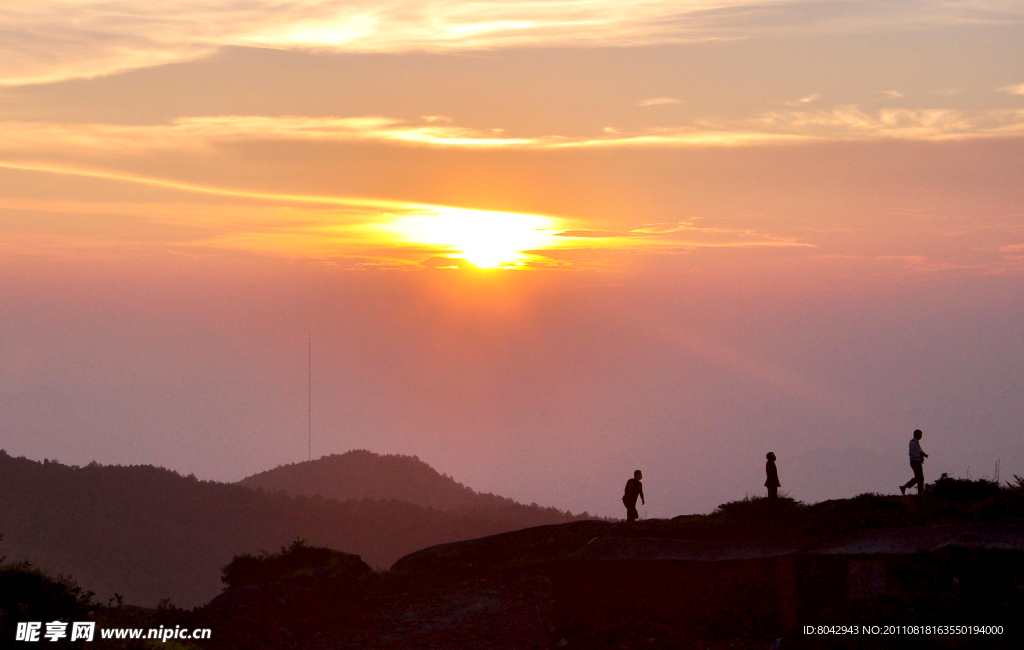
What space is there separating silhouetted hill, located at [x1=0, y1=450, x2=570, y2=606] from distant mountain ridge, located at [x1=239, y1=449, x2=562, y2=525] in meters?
32.5

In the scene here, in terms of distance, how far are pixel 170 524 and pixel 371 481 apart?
5661 cm

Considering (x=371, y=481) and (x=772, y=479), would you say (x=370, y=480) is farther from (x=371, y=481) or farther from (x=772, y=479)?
(x=772, y=479)

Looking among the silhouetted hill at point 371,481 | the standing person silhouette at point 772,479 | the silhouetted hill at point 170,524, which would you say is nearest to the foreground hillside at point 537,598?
the standing person silhouette at point 772,479

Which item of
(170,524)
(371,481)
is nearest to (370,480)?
(371,481)

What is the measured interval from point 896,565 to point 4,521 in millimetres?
117359

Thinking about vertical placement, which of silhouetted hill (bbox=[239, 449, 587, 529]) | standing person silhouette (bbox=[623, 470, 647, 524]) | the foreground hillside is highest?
silhouetted hill (bbox=[239, 449, 587, 529])

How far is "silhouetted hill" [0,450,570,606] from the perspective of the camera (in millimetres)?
111625

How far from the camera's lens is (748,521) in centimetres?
2978

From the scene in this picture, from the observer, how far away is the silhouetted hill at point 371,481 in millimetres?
175000

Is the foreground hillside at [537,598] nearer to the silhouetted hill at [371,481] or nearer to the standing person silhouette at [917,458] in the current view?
the standing person silhouette at [917,458]

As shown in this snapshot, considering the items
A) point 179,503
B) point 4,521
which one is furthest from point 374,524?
point 4,521

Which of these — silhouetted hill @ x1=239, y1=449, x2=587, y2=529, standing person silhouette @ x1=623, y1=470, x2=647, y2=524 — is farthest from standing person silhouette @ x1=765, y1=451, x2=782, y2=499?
silhouetted hill @ x1=239, y1=449, x2=587, y2=529

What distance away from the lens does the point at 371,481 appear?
180 m

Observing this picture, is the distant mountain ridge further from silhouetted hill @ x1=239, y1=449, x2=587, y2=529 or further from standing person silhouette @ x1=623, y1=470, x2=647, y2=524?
standing person silhouette @ x1=623, y1=470, x2=647, y2=524
